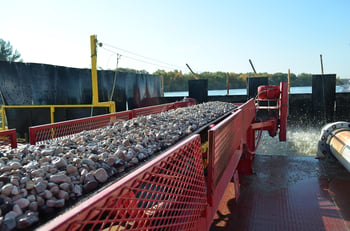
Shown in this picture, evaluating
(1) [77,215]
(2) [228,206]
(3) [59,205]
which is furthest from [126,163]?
(2) [228,206]

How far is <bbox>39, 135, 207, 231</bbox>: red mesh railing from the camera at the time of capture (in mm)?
1179

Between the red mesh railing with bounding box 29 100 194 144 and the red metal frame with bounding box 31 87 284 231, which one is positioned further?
the red mesh railing with bounding box 29 100 194 144

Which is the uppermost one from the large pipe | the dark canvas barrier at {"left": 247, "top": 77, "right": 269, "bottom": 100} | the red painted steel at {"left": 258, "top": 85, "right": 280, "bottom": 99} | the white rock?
the dark canvas barrier at {"left": 247, "top": 77, "right": 269, "bottom": 100}

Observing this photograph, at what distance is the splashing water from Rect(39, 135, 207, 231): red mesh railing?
8.43 metres

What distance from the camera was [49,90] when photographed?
10055 millimetres

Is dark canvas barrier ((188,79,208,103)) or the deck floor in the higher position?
dark canvas barrier ((188,79,208,103))

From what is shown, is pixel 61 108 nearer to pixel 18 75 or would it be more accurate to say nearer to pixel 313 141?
pixel 18 75

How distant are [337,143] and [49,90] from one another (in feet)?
32.6

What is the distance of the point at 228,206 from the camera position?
5281 millimetres

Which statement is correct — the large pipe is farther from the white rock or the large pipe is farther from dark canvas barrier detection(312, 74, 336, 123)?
the white rock

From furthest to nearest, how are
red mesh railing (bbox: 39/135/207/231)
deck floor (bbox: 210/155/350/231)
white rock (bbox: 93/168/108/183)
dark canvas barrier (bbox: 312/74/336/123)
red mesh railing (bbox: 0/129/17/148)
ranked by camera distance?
dark canvas barrier (bbox: 312/74/336/123) → deck floor (bbox: 210/155/350/231) → red mesh railing (bbox: 0/129/17/148) → white rock (bbox: 93/168/108/183) → red mesh railing (bbox: 39/135/207/231)

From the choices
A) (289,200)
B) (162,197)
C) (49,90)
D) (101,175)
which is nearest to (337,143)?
(289,200)

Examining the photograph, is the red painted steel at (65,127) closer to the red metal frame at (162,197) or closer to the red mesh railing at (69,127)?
the red mesh railing at (69,127)

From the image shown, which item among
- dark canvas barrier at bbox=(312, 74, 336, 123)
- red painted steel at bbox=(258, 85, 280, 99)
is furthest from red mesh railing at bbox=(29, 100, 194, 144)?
dark canvas barrier at bbox=(312, 74, 336, 123)
